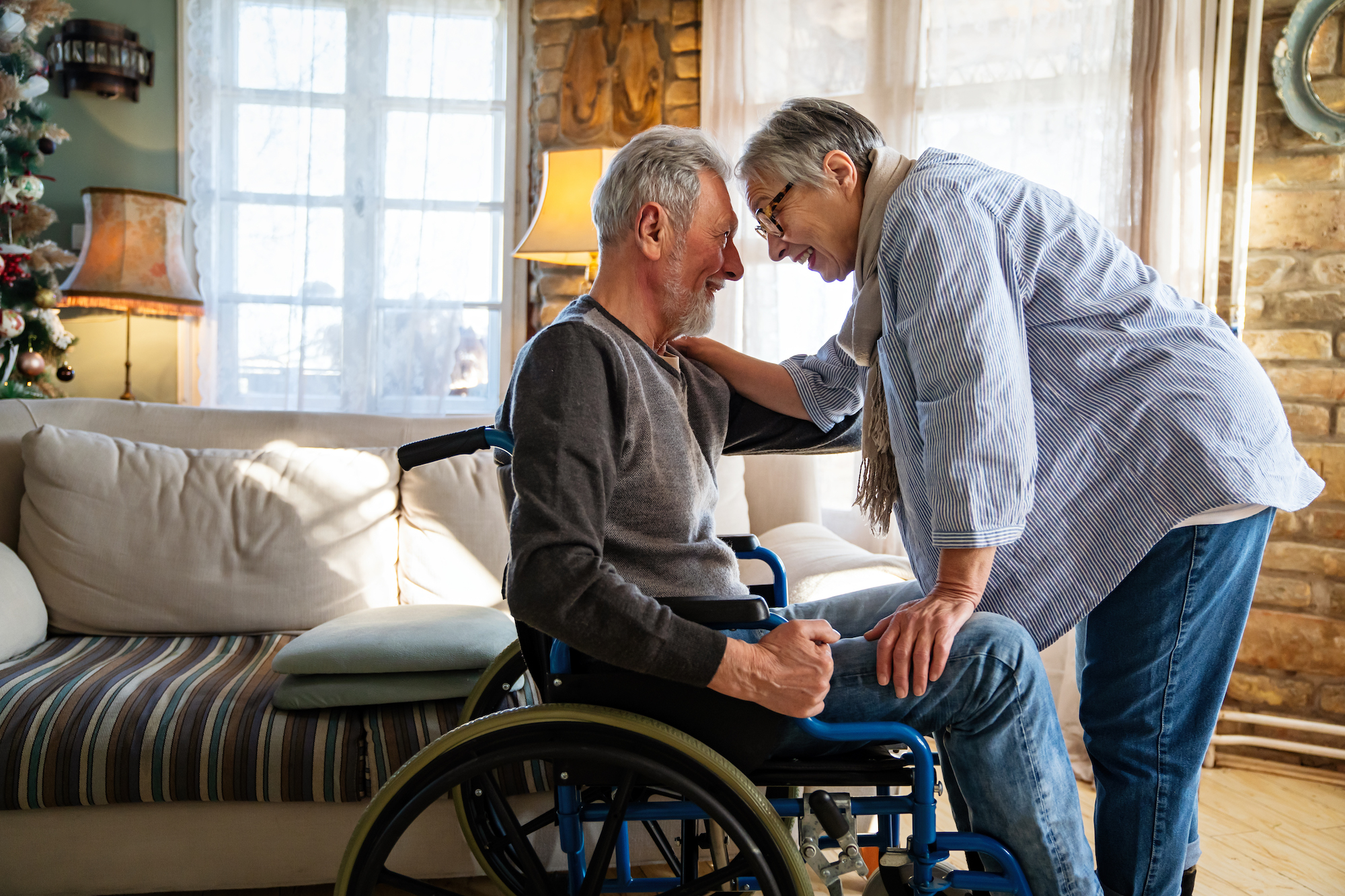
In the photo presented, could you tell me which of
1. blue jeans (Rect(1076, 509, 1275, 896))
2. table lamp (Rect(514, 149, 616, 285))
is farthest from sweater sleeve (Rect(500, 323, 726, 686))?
table lamp (Rect(514, 149, 616, 285))

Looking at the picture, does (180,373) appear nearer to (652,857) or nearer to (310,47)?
(310,47)

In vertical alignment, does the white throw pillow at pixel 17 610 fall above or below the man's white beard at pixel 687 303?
below

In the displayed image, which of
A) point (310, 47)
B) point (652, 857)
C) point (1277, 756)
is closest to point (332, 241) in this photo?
point (310, 47)

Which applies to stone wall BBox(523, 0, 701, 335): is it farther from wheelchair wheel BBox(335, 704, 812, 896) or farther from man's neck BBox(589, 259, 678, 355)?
wheelchair wheel BBox(335, 704, 812, 896)

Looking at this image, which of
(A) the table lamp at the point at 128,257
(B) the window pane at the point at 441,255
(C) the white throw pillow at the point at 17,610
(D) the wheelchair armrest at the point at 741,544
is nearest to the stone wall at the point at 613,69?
(B) the window pane at the point at 441,255

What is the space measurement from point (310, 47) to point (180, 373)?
127cm

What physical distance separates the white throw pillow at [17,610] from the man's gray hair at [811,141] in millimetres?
1626

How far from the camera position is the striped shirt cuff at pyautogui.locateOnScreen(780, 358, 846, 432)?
1.43 m

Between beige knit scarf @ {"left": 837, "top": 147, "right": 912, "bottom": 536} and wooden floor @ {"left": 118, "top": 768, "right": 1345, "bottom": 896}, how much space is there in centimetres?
Result: 88

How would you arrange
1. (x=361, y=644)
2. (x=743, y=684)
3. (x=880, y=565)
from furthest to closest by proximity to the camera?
1. (x=880, y=565)
2. (x=361, y=644)
3. (x=743, y=684)

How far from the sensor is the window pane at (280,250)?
3449mm

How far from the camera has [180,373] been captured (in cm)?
351

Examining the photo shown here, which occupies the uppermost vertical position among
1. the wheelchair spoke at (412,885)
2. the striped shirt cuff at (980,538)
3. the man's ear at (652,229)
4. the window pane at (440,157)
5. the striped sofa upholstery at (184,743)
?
the window pane at (440,157)

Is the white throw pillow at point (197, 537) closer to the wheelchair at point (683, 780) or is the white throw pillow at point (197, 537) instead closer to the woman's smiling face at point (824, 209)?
the wheelchair at point (683, 780)
